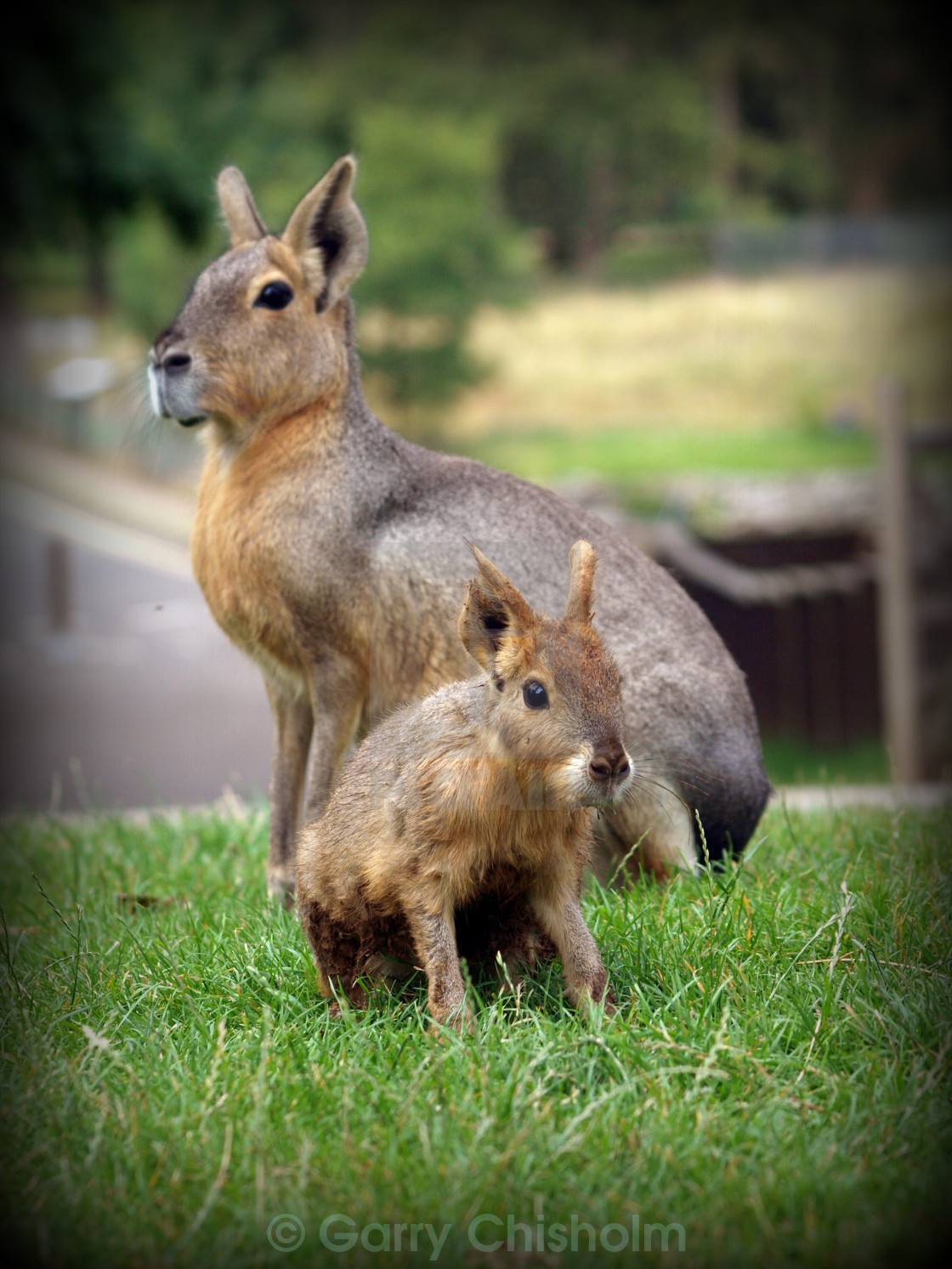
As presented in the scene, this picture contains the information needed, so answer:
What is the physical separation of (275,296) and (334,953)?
Result: 7.15ft

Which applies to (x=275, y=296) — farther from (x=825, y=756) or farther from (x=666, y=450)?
(x=666, y=450)

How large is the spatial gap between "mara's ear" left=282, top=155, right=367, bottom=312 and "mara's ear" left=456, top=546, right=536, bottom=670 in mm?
1833

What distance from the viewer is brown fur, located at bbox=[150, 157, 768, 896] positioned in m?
4.36

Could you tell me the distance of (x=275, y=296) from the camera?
178 inches

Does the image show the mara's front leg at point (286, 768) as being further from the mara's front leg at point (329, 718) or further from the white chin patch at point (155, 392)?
the white chin patch at point (155, 392)

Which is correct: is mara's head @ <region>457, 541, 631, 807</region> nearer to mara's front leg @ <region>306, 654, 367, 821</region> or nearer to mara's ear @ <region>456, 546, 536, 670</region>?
mara's ear @ <region>456, 546, 536, 670</region>

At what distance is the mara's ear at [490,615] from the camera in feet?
10.2

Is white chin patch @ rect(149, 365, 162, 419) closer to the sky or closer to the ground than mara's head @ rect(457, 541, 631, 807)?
closer to the sky

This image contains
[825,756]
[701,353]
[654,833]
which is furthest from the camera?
[701,353]

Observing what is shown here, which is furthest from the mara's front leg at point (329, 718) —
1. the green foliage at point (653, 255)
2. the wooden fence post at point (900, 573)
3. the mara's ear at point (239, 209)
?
the green foliage at point (653, 255)

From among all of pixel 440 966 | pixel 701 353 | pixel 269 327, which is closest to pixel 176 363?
pixel 269 327

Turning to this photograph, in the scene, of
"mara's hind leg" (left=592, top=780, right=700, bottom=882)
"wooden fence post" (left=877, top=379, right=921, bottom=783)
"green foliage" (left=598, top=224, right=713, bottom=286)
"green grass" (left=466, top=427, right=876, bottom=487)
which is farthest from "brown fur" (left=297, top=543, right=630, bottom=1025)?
"green foliage" (left=598, top=224, right=713, bottom=286)

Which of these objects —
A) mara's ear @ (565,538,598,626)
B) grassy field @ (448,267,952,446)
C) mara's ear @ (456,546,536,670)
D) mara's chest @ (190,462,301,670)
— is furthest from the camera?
grassy field @ (448,267,952,446)

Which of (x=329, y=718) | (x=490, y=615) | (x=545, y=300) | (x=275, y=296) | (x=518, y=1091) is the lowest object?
(x=518, y=1091)
